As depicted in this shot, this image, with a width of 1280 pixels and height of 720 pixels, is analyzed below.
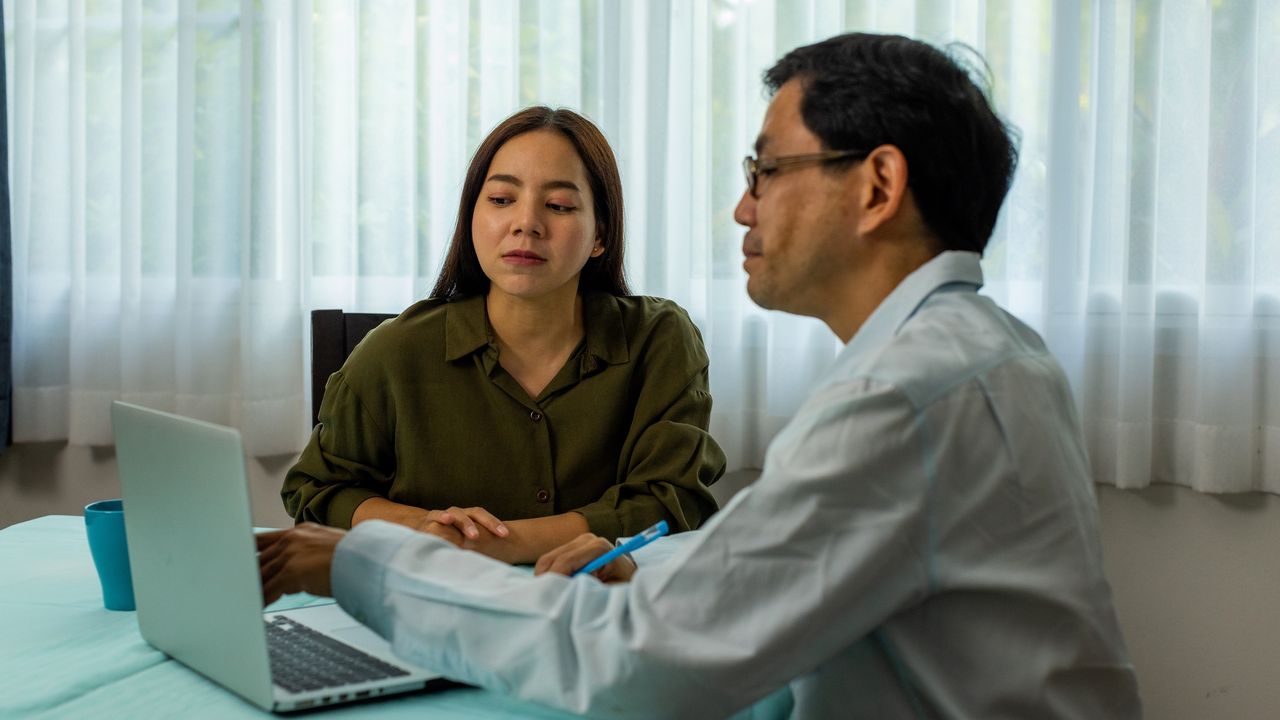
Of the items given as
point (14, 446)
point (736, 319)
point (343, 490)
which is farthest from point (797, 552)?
point (14, 446)

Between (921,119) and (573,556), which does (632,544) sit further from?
(921,119)

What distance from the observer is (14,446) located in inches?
115

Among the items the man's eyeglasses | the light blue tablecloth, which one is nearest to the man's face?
the man's eyeglasses

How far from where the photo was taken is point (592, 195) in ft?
5.72

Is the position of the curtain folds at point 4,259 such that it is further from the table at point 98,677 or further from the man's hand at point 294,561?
the man's hand at point 294,561

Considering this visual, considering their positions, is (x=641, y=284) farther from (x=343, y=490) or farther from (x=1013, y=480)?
(x=1013, y=480)

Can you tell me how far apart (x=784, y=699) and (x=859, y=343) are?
0.31m

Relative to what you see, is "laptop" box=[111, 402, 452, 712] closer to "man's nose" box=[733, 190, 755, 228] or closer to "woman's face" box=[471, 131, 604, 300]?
"man's nose" box=[733, 190, 755, 228]

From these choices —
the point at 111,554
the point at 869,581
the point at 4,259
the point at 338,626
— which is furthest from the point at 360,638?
the point at 4,259

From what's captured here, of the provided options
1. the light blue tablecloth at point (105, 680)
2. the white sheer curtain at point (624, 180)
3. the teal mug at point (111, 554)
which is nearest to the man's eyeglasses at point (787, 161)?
the light blue tablecloth at point (105, 680)

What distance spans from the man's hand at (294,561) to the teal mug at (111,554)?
24cm

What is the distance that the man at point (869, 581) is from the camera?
2.55 ft

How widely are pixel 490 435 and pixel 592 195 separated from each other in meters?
0.40

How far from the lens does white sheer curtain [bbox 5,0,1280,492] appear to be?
229 centimetres
